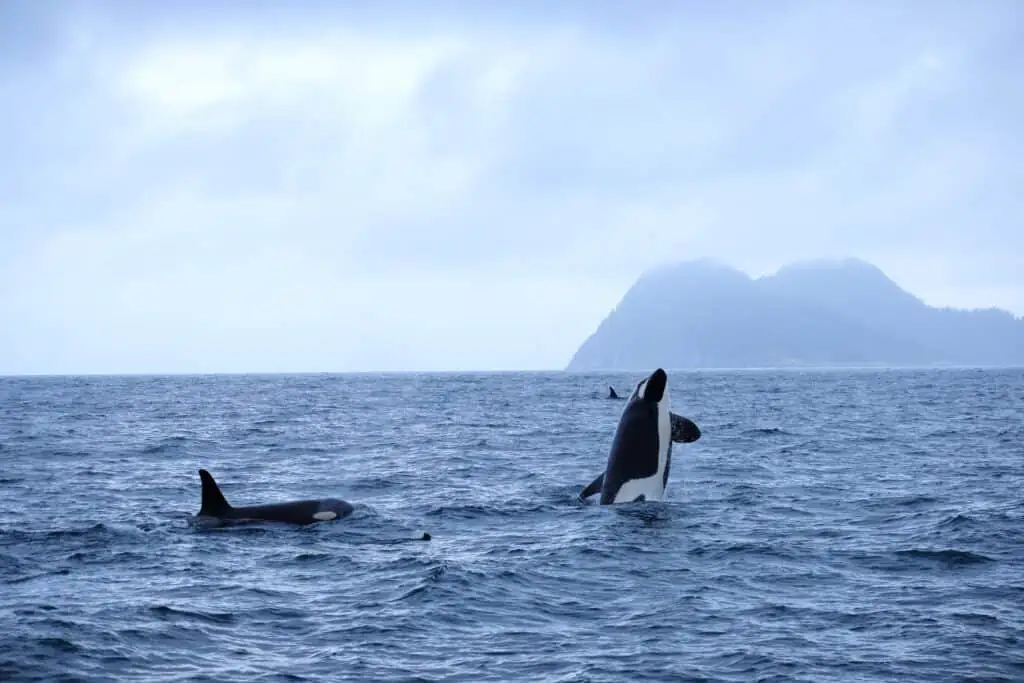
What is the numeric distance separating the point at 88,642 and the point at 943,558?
1106 cm

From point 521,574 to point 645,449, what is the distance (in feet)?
19.4

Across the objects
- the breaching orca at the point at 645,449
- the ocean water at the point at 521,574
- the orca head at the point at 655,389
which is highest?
the orca head at the point at 655,389

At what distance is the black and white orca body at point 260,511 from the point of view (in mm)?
17969

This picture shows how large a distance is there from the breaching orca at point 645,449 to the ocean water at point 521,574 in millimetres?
507

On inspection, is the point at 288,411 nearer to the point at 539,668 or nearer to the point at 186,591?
the point at 186,591

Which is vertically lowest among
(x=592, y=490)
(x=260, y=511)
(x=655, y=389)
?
(x=260, y=511)

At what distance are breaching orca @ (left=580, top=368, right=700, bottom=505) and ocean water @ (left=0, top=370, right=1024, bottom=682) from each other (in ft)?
1.66

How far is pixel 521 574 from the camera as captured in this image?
1405 centimetres

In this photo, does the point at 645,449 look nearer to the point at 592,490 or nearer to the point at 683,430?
the point at 683,430

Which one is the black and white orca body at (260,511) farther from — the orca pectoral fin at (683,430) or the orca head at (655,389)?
the orca pectoral fin at (683,430)

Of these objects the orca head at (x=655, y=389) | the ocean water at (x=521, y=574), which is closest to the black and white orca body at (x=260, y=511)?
the ocean water at (x=521, y=574)

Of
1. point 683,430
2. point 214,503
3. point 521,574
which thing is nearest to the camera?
point 521,574

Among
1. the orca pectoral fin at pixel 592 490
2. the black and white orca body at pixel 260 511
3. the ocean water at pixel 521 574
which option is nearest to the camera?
the ocean water at pixel 521 574

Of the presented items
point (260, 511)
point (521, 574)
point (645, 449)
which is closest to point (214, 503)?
point (260, 511)
